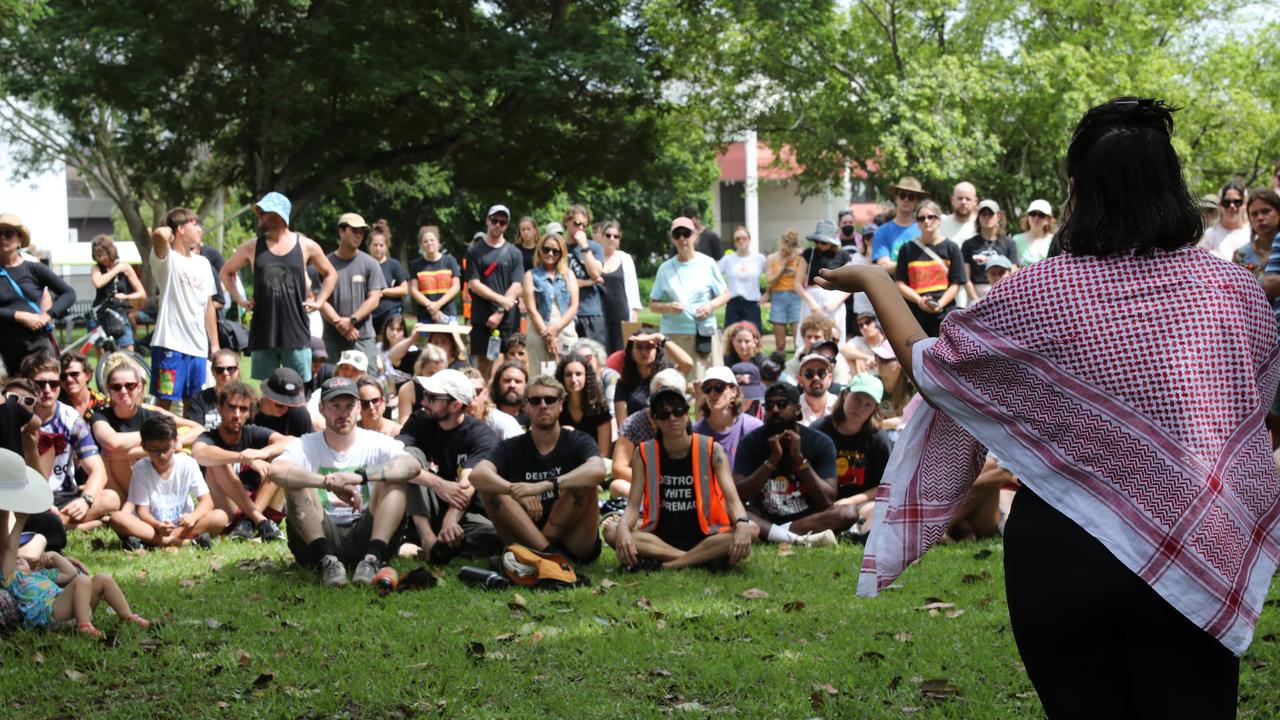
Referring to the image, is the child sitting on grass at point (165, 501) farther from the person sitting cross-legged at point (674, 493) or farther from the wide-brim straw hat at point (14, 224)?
the person sitting cross-legged at point (674, 493)

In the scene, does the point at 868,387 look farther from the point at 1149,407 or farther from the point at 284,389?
the point at 1149,407

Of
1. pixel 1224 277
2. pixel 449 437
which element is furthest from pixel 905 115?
pixel 1224 277

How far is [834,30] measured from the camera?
29.5 m

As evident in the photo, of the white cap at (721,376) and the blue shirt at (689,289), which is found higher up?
the blue shirt at (689,289)

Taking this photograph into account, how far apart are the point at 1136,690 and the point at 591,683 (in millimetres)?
3228

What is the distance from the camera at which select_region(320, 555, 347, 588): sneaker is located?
25.1 ft

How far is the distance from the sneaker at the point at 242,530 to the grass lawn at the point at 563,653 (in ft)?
4.85

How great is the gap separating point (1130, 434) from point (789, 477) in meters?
6.36

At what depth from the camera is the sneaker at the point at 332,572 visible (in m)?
7.64

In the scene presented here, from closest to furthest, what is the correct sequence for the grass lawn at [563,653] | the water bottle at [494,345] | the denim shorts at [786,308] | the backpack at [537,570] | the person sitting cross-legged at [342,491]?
the grass lawn at [563,653] → the backpack at [537,570] → the person sitting cross-legged at [342,491] → the water bottle at [494,345] → the denim shorts at [786,308]

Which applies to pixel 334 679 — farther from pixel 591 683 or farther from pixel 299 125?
pixel 299 125

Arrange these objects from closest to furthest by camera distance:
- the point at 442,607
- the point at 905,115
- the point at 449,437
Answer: the point at 442,607
the point at 449,437
the point at 905,115

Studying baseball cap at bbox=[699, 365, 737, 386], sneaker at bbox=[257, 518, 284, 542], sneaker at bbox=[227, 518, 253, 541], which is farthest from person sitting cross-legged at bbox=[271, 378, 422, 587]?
baseball cap at bbox=[699, 365, 737, 386]

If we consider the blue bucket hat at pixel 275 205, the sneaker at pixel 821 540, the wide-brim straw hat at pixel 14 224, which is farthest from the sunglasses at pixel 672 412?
the wide-brim straw hat at pixel 14 224
